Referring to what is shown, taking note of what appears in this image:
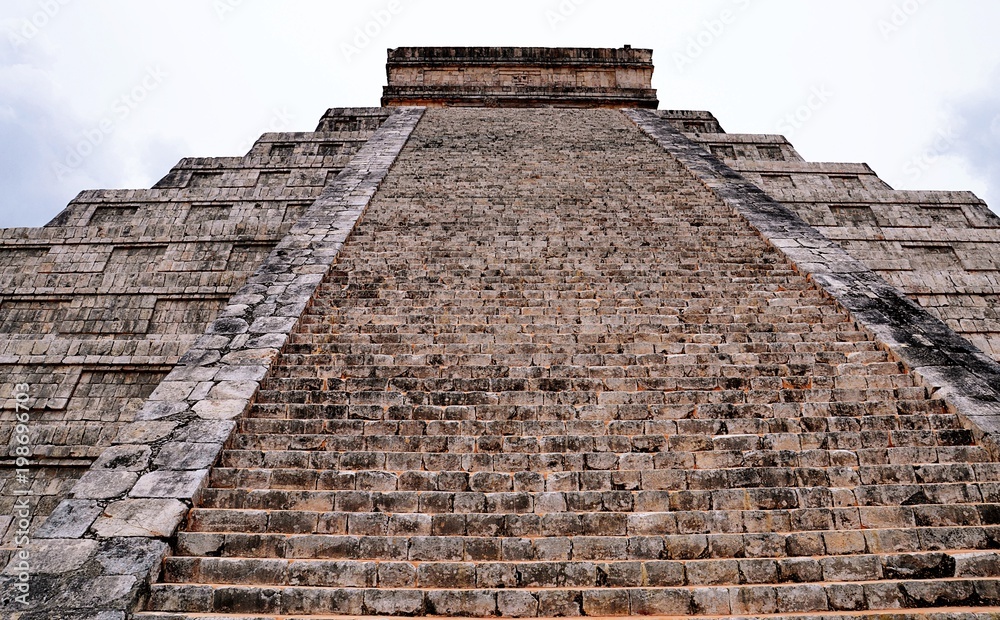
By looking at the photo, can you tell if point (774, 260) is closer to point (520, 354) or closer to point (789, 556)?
point (520, 354)

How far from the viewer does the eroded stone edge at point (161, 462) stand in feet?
9.73

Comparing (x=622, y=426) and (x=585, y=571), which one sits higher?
(x=622, y=426)

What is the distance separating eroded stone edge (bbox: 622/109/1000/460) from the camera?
4.20 m

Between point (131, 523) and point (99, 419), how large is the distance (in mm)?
3687

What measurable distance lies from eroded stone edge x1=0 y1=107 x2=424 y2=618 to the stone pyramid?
20mm

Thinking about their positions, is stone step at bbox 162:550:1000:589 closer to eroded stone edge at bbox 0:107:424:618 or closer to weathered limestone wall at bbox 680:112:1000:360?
eroded stone edge at bbox 0:107:424:618

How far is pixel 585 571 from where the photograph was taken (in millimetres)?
3119

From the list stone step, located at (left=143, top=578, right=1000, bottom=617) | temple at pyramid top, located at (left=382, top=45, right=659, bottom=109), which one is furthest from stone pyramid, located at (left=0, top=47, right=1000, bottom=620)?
temple at pyramid top, located at (left=382, top=45, right=659, bottom=109)

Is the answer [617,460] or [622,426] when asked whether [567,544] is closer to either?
[617,460]

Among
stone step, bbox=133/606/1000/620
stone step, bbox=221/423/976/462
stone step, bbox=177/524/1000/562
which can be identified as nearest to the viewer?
stone step, bbox=133/606/1000/620

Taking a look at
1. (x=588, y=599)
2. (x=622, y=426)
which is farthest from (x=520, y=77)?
(x=588, y=599)

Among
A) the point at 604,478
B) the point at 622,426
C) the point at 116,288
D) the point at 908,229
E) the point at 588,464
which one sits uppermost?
the point at 908,229

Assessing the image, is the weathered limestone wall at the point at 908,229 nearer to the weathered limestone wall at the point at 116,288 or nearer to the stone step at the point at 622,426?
the stone step at the point at 622,426

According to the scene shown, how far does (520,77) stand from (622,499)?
47.0 feet
